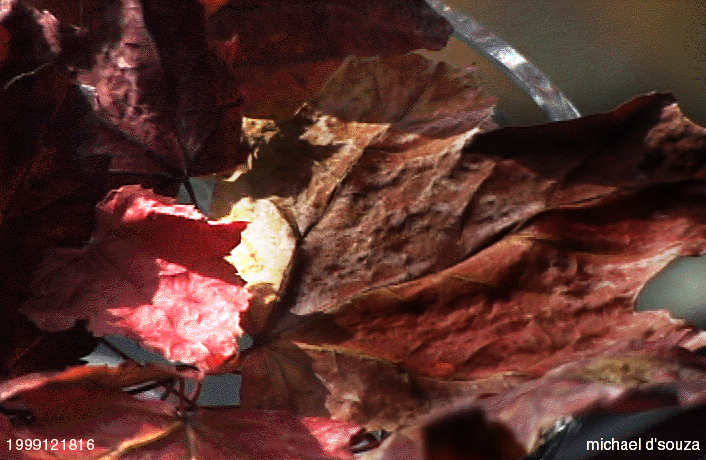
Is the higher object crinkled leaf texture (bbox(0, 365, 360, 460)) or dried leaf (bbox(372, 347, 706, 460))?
dried leaf (bbox(372, 347, 706, 460))

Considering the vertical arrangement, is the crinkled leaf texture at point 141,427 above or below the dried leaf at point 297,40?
below

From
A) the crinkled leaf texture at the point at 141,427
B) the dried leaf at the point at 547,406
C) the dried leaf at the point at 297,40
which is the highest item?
the dried leaf at the point at 297,40

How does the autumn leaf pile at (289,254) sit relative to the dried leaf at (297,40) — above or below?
below

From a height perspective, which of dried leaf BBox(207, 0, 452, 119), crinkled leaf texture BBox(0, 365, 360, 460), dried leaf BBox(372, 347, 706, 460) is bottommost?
crinkled leaf texture BBox(0, 365, 360, 460)
